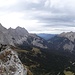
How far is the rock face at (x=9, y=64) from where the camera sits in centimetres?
2986

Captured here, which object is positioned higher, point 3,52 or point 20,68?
point 3,52

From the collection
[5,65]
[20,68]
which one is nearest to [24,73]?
[20,68]

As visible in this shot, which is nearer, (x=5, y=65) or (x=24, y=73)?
(x=5, y=65)

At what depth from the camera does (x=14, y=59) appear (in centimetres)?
3272

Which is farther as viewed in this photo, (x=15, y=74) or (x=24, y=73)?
(x=24, y=73)

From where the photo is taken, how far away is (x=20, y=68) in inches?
1273

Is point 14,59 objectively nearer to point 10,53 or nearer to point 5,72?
point 10,53

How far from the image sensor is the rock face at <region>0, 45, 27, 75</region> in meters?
29.9

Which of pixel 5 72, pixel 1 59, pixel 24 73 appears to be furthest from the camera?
pixel 24 73

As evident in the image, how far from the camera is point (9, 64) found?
102 feet

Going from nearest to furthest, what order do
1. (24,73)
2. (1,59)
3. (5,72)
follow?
(5,72)
(1,59)
(24,73)

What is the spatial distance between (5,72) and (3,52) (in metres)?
4.61

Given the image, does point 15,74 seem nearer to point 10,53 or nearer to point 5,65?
point 5,65

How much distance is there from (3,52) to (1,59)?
206 centimetres
